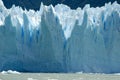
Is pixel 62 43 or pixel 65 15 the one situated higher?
pixel 65 15

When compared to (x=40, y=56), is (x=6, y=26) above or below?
above

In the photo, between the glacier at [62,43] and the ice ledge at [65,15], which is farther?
the ice ledge at [65,15]

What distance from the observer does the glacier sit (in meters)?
25.4

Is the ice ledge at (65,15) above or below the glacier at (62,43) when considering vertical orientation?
above

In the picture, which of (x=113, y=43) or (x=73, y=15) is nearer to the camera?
(x=113, y=43)

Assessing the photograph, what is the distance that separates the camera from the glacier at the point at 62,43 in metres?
25.4

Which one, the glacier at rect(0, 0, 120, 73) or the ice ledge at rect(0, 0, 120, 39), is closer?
the glacier at rect(0, 0, 120, 73)

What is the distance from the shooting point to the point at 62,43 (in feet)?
→ 86.0

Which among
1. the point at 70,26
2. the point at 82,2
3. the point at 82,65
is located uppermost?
the point at 82,2

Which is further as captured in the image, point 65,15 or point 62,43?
point 65,15

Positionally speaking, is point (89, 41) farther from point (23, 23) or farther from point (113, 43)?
point (23, 23)

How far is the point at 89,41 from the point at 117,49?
5.62ft

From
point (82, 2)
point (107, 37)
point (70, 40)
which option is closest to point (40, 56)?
point (70, 40)

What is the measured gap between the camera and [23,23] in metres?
27.4
